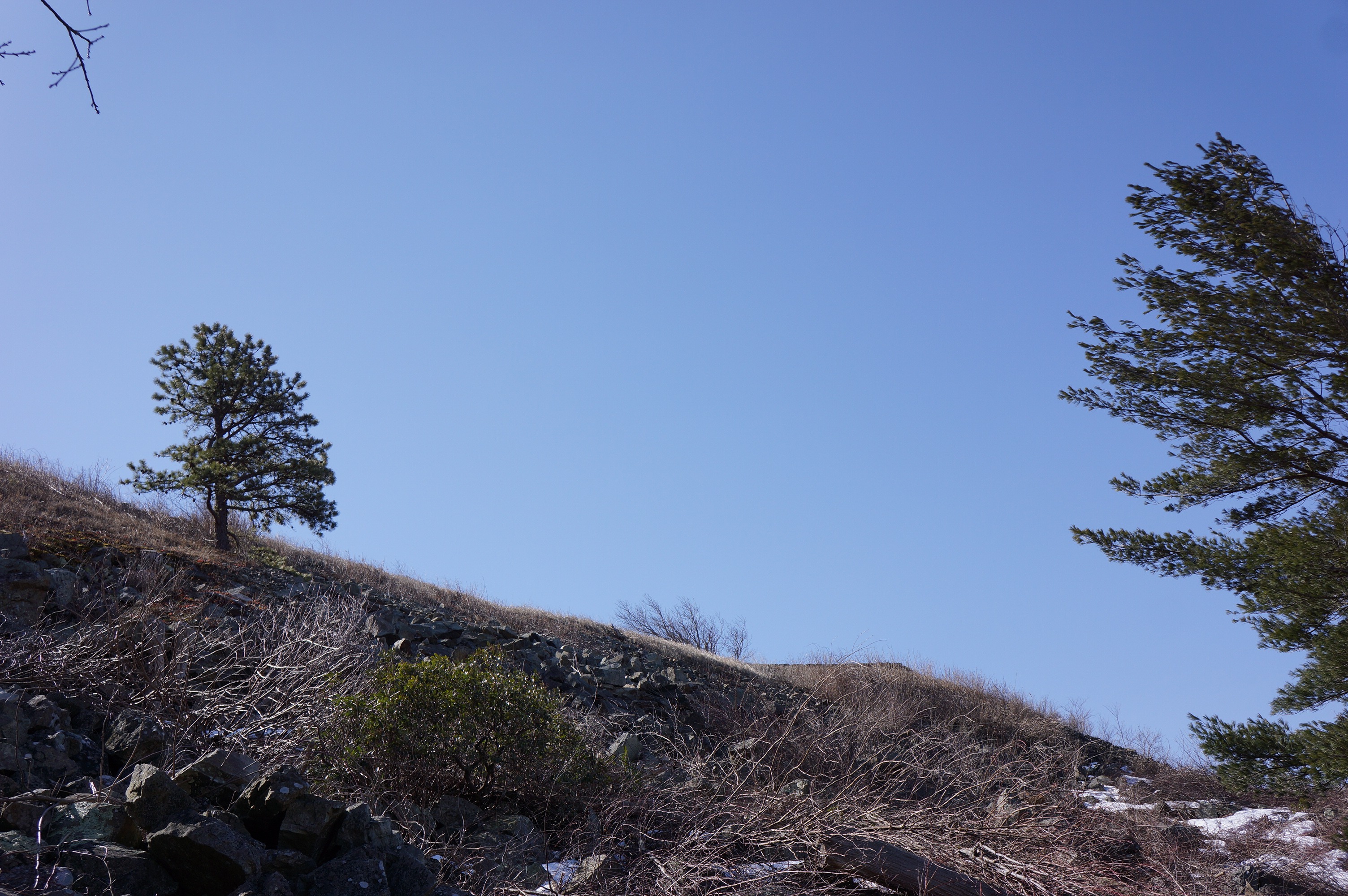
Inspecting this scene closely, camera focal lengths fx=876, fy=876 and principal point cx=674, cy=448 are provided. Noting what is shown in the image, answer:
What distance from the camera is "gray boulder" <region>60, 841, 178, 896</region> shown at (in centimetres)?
399

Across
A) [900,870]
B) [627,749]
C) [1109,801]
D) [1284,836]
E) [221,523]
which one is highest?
[221,523]

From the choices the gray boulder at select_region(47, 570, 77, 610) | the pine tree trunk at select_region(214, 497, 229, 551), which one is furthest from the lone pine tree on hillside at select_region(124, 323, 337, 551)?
the gray boulder at select_region(47, 570, 77, 610)

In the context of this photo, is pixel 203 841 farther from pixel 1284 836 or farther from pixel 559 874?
pixel 1284 836

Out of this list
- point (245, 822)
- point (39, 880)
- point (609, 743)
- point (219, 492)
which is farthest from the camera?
point (219, 492)

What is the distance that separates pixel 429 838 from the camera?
5867mm

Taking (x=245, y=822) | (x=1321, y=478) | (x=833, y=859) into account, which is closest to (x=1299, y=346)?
(x=1321, y=478)

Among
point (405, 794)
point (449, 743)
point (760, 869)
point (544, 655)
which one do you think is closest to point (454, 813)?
point (405, 794)

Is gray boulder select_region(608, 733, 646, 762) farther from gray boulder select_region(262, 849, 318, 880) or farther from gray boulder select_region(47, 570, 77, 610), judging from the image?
gray boulder select_region(47, 570, 77, 610)

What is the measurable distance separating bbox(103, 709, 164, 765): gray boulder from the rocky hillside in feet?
0.06

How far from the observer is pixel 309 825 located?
4676 millimetres

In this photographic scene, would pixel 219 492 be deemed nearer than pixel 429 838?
No

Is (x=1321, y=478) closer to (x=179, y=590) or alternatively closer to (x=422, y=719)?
(x=422, y=719)

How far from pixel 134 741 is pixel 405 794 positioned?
1800mm

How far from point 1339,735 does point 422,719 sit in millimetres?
9264
